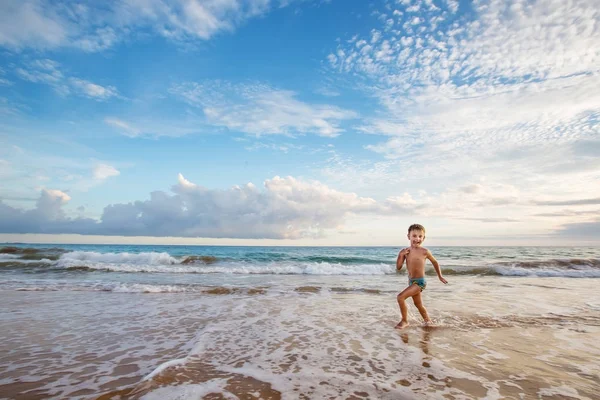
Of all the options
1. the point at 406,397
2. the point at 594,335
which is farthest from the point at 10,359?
the point at 594,335

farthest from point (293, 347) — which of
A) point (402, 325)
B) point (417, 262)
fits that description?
point (417, 262)

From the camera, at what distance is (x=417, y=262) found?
22.0 feet

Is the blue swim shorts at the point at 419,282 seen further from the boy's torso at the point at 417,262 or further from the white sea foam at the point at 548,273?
the white sea foam at the point at 548,273

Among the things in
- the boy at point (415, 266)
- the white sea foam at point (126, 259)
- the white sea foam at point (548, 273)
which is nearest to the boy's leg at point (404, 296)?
the boy at point (415, 266)

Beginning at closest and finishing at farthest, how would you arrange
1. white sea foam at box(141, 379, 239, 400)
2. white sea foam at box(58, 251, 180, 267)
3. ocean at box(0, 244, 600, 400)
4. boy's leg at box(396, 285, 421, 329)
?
white sea foam at box(141, 379, 239, 400) < ocean at box(0, 244, 600, 400) < boy's leg at box(396, 285, 421, 329) < white sea foam at box(58, 251, 180, 267)

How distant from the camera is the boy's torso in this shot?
262 inches

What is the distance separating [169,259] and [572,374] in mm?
27608

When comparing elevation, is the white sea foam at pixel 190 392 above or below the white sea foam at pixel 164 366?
above

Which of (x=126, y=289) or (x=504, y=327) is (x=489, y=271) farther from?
(x=126, y=289)

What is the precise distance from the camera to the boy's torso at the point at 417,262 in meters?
6.66

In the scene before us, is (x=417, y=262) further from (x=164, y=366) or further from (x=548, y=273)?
(x=548, y=273)

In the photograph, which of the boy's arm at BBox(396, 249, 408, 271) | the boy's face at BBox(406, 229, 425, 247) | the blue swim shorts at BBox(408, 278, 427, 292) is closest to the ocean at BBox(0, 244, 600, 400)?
the blue swim shorts at BBox(408, 278, 427, 292)

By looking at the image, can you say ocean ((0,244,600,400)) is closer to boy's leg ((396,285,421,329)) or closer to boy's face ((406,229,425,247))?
boy's leg ((396,285,421,329))

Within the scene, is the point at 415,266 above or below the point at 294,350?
above
